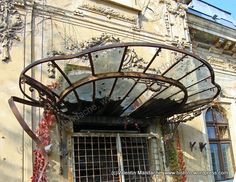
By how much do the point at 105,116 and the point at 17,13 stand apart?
2.32m

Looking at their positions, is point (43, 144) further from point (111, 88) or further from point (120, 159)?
point (120, 159)

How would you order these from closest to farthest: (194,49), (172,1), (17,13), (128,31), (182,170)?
(17,13) < (182,170) < (128,31) < (172,1) < (194,49)

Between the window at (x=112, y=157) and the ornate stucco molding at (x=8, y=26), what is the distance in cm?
182

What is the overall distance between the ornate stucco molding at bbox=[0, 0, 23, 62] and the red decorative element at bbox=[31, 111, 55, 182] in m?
1.14

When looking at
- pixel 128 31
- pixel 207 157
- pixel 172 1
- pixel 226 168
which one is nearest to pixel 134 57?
pixel 128 31

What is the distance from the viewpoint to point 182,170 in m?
6.34

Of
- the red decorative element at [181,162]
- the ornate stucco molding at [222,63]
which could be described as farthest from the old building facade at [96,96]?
the ornate stucco molding at [222,63]

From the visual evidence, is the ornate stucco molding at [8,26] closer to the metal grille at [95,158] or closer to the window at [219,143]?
the metal grille at [95,158]

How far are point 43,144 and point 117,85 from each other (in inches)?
57.1

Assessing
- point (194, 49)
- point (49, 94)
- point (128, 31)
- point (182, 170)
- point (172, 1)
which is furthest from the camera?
point (194, 49)

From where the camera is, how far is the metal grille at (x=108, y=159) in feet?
18.2

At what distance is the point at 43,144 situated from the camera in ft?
16.4

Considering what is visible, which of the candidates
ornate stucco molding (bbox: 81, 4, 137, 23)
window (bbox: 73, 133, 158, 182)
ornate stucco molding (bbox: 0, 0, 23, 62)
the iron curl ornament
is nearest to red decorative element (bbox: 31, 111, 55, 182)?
the iron curl ornament

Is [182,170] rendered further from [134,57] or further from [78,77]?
[78,77]
